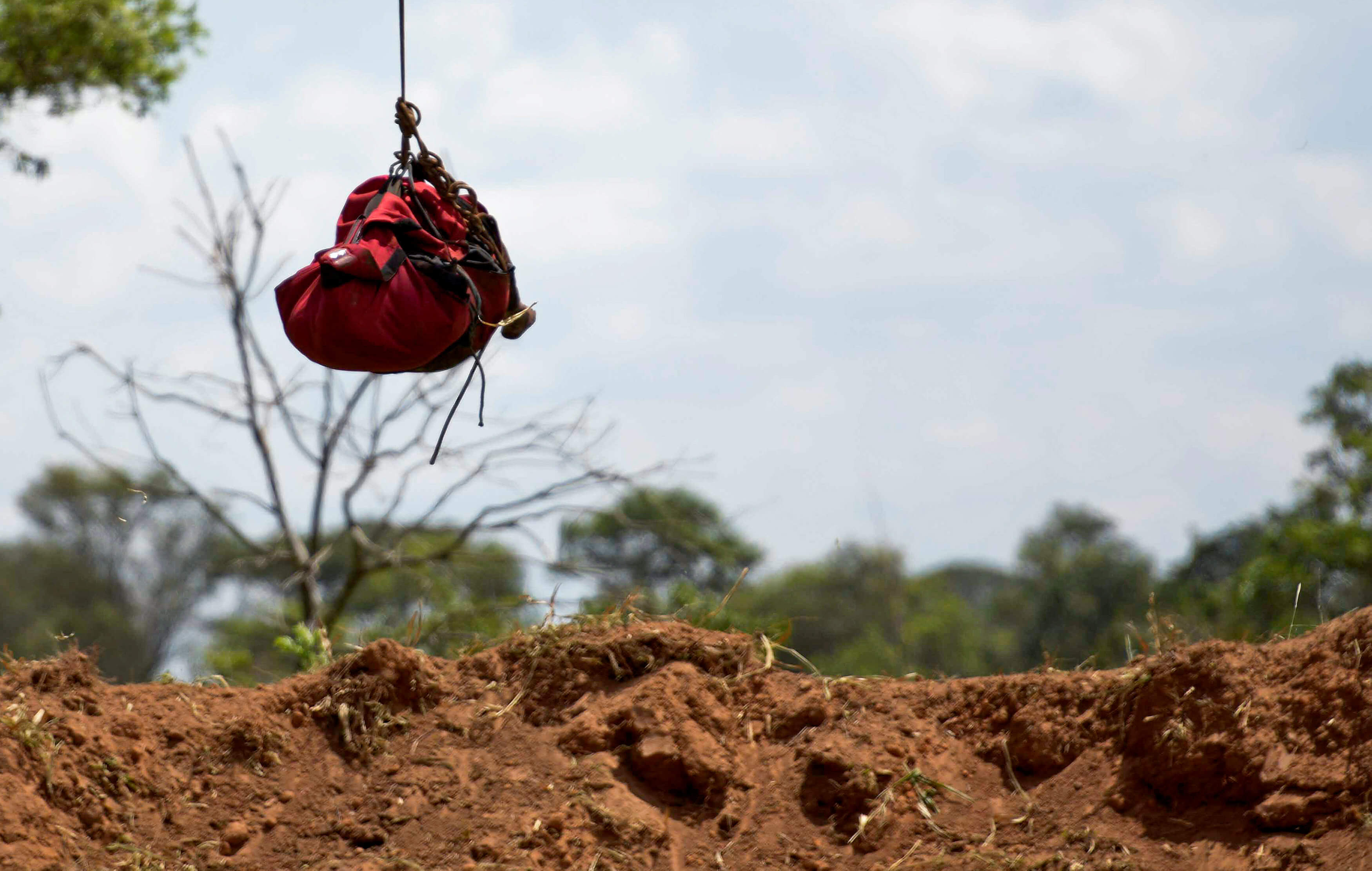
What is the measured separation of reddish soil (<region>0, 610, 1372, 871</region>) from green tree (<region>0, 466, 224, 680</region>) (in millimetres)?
29979

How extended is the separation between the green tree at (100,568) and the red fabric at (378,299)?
30.5 m

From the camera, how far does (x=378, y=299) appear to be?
175 inches

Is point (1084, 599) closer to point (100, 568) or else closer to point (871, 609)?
point (871, 609)

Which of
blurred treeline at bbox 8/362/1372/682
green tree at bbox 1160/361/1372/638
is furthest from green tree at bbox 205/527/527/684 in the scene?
green tree at bbox 1160/361/1372/638

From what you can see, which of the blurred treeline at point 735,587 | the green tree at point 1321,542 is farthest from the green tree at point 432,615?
the green tree at point 1321,542

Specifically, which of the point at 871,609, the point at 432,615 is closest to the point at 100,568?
the point at 871,609

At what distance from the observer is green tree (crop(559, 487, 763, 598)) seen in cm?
1067

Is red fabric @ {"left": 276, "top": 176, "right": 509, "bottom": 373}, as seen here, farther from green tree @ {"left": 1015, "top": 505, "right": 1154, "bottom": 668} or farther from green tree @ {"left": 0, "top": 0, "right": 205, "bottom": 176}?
green tree @ {"left": 1015, "top": 505, "right": 1154, "bottom": 668}

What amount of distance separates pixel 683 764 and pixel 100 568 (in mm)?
36007

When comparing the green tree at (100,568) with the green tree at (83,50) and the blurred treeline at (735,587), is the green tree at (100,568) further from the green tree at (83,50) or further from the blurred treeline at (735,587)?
the green tree at (83,50)

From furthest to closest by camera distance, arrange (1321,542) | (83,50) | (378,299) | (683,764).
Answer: (1321,542) < (83,50) < (683,764) < (378,299)

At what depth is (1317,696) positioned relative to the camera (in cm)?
443

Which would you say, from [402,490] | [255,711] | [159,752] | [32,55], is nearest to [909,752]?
[255,711]

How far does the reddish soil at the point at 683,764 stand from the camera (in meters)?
4.40
